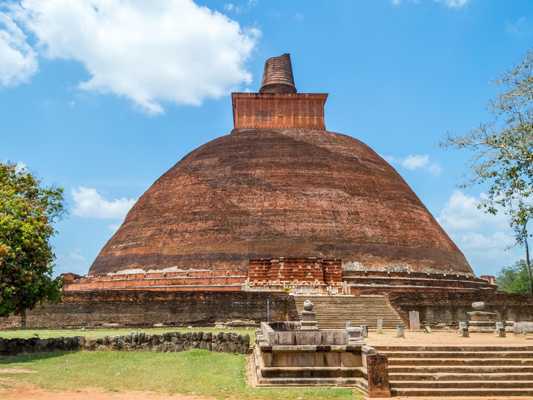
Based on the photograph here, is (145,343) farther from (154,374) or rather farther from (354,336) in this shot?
(354,336)

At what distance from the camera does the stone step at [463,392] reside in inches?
364

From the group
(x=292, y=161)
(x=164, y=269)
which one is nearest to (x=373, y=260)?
(x=292, y=161)

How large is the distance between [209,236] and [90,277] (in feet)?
20.5

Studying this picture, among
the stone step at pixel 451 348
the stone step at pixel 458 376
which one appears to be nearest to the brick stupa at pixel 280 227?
the stone step at pixel 451 348

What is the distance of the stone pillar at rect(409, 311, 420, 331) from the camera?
19.1 meters

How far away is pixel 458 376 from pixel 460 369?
270 millimetres

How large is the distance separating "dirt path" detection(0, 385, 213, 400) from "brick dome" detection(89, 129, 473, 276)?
15.2 meters

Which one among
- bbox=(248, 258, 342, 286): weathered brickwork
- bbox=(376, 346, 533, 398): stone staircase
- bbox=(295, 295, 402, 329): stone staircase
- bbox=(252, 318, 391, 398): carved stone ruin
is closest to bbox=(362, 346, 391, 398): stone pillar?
bbox=(376, 346, 533, 398): stone staircase

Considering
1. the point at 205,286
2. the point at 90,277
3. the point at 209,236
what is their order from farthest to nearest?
A: the point at 90,277 → the point at 209,236 → the point at 205,286

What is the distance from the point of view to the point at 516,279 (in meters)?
49.6

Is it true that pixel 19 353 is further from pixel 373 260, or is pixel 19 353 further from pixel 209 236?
pixel 373 260

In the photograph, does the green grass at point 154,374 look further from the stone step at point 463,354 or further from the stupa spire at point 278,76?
the stupa spire at point 278,76

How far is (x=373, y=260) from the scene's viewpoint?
82.8 ft

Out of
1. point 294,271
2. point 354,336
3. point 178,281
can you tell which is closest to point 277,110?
point 294,271
